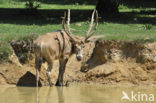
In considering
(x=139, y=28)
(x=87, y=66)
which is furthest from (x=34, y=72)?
(x=139, y=28)

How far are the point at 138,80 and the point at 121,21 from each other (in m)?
7.71

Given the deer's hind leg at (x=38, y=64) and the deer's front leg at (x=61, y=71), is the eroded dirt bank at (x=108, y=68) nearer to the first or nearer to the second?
the deer's front leg at (x=61, y=71)

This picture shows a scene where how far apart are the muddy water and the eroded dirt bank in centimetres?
48

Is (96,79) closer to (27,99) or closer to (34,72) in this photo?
(34,72)

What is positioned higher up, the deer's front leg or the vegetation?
the vegetation

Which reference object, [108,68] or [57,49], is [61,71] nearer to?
[57,49]

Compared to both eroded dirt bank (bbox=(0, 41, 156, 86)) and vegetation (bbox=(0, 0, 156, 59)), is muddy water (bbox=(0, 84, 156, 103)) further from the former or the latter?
vegetation (bbox=(0, 0, 156, 59))

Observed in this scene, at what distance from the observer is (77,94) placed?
1428 centimetres

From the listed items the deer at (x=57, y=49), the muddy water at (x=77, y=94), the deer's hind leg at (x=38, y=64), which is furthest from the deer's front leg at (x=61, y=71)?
the deer's hind leg at (x=38, y=64)

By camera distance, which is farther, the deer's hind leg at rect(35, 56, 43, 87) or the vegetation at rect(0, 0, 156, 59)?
the vegetation at rect(0, 0, 156, 59)

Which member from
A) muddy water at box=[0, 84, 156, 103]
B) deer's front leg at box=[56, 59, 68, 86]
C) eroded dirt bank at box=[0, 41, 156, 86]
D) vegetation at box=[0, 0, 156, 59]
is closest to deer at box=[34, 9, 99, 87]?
deer's front leg at box=[56, 59, 68, 86]

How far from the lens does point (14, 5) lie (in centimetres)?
3319

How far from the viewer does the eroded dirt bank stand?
51.6 feet

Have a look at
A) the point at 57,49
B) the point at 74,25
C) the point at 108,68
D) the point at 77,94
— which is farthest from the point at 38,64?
the point at 74,25
